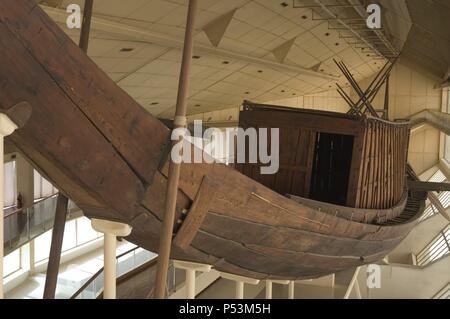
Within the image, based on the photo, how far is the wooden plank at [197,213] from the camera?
285 cm

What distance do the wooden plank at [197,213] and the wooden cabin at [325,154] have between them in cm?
319

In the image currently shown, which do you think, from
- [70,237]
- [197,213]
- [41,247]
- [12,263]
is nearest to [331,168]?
[197,213]

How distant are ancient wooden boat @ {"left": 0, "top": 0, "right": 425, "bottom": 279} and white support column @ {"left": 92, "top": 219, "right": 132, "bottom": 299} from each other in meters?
0.05

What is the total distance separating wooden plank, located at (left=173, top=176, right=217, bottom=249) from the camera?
2.85 m

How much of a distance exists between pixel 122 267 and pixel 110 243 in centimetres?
650

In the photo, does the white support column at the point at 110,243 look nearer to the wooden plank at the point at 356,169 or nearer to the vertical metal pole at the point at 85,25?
the vertical metal pole at the point at 85,25

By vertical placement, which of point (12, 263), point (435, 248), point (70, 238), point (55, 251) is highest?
point (55, 251)

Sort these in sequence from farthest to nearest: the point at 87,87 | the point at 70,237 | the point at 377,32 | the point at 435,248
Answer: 1. the point at 435,248
2. the point at 70,237
3. the point at 377,32
4. the point at 87,87

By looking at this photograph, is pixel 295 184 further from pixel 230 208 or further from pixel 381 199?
pixel 230 208

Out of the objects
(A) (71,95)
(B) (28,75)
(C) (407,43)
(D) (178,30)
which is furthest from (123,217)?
(C) (407,43)

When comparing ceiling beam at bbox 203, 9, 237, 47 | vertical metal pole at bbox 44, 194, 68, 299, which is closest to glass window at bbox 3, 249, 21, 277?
ceiling beam at bbox 203, 9, 237, 47

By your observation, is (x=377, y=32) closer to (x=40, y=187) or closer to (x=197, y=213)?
(x=40, y=187)

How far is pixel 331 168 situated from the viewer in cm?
629

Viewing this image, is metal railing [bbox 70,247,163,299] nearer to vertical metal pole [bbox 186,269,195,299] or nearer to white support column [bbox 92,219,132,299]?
vertical metal pole [bbox 186,269,195,299]
